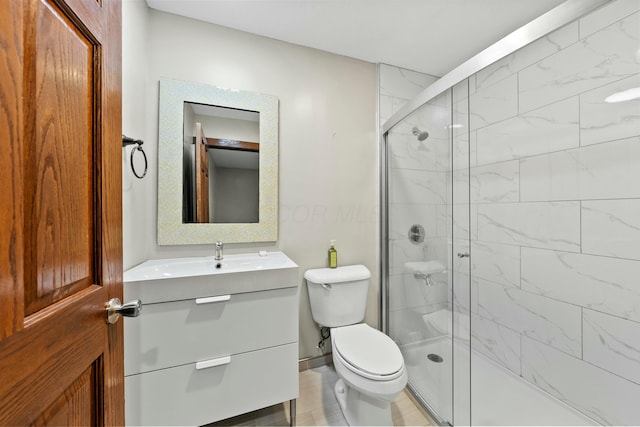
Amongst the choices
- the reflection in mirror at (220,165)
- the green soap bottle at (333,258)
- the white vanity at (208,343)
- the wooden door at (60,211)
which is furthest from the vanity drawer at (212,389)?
the reflection in mirror at (220,165)

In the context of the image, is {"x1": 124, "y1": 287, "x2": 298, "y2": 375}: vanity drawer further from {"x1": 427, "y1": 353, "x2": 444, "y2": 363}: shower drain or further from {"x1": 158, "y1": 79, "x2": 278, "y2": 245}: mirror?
{"x1": 427, "y1": 353, "x2": 444, "y2": 363}: shower drain

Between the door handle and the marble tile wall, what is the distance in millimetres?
1557

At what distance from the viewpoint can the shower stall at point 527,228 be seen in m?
1.06

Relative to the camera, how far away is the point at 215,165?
1.51 metres

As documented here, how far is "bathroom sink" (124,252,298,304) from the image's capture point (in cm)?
101

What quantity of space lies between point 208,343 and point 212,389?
0.72 feet

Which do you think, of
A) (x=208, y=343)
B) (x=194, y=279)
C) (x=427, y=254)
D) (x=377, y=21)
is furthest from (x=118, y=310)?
(x=377, y=21)

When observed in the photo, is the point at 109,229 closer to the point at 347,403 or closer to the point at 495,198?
the point at 347,403

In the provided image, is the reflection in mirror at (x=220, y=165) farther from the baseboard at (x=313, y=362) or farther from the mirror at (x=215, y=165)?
the baseboard at (x=313, y=362)

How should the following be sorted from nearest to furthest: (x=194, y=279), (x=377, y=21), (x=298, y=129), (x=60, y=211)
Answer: (x=60, y=211), (x=194, y=279), (x=377, y=21), (x=298, y=129)

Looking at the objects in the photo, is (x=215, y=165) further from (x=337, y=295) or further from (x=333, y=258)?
(x=337, y=295)

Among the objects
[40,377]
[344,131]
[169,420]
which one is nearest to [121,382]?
[40,377]

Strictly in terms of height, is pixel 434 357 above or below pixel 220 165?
below

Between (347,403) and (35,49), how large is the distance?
1.65 metres
